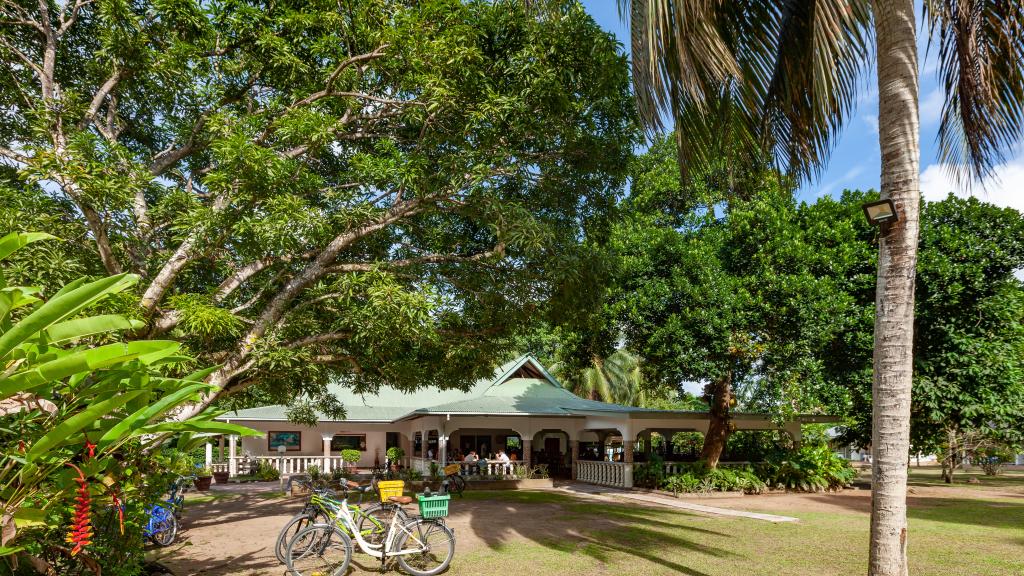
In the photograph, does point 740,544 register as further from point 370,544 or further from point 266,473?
point 266,473

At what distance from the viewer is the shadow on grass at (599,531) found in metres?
10.3

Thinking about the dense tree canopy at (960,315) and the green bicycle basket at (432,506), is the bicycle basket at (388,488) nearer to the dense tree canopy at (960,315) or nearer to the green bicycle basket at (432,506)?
the green bicycle basket at (432,506)

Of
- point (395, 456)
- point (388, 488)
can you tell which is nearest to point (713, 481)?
point (388, 488)

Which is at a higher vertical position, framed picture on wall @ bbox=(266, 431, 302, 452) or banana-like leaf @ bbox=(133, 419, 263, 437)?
banana-like leaf @ bbox=(133, 419, 263, 437)

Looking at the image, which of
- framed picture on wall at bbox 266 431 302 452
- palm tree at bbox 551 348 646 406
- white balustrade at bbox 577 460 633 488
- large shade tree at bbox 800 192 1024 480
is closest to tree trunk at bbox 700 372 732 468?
white balustrade at bbox 577 460 633 488

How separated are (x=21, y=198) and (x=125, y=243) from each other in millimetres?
1497

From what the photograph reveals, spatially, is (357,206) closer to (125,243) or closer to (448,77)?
(448,77)

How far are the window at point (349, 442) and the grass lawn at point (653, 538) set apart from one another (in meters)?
13.8

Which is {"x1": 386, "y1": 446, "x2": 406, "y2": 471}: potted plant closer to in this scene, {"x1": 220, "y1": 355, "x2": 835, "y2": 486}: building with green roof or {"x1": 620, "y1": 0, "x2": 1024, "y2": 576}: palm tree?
{"x1": 220, "y1": 355, "x2": 835, "y2": 486}: building with green roof

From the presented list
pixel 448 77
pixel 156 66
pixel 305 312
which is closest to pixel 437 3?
pixel 448 77

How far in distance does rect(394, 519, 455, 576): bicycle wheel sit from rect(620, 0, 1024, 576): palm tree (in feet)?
18.4

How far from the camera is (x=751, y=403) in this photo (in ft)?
65.6

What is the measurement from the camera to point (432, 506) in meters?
8.83

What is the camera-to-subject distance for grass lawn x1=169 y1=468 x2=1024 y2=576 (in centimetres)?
936
